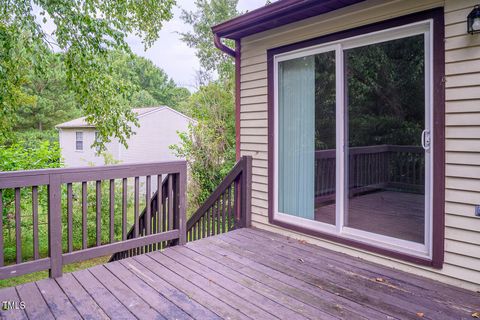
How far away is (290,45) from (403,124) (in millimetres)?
2027

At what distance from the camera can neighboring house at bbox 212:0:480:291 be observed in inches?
100

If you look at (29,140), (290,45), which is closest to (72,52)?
(290,45)

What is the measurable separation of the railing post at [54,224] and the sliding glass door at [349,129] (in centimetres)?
234

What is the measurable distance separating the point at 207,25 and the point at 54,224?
1373cm

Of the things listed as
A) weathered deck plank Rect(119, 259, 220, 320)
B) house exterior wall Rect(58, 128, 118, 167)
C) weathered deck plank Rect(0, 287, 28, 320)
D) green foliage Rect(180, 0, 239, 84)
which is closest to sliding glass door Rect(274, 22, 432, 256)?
weathered deck plank Rect(119, 259, 220, 320)

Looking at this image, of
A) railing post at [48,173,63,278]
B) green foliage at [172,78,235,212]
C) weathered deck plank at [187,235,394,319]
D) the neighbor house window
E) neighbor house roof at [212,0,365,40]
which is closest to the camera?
weathered deck plank at [187,235,394,319]

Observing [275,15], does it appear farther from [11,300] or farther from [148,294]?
[11,300]

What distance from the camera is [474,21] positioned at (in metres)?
2.39

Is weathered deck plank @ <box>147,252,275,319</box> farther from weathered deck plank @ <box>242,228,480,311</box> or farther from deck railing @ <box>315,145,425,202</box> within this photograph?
deck railing @ <box>315,145,425,202</box>

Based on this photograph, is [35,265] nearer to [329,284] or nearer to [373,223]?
[329,284]

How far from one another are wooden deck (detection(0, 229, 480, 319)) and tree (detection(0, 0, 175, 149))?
274 centimetres

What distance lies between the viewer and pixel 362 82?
3.97 metres

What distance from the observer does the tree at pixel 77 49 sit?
3.96 meters

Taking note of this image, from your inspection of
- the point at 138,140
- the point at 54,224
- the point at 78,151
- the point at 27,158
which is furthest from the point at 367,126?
the point at 78,151
